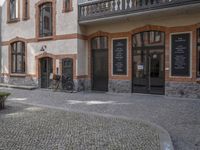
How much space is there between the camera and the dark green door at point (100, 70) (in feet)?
44.0

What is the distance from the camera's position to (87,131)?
5.52 m

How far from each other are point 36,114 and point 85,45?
292 inches

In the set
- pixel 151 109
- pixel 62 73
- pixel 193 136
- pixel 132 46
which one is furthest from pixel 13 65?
pixel 193 136

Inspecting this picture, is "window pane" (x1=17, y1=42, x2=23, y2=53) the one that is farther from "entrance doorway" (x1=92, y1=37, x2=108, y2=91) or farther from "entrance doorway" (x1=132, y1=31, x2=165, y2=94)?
"entrance doorway" (x1=132, y1=31, x2=165, y2=94)

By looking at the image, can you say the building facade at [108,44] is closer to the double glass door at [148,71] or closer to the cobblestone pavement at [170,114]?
the double glass door at [148,71]

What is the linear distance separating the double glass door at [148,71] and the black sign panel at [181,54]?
73cm

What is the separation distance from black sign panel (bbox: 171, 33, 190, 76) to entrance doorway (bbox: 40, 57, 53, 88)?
7888 millimetres

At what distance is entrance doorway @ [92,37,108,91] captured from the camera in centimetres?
1342

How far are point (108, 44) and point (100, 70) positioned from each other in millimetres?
1689

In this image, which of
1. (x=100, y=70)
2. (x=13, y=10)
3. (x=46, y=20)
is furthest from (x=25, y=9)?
(x=100, y=70)

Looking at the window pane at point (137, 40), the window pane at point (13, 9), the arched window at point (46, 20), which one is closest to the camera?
the window pane at point (137, 40)

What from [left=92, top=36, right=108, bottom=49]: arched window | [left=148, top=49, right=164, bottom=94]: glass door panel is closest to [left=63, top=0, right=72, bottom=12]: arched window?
[left=92, top=36, right=108, bottom=49]: arched window

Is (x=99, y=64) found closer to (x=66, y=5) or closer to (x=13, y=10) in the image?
(x=66, y=5)

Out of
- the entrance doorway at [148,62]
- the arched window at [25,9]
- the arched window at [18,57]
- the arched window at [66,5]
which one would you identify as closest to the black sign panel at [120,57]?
the entrance doorway at [148,62]
